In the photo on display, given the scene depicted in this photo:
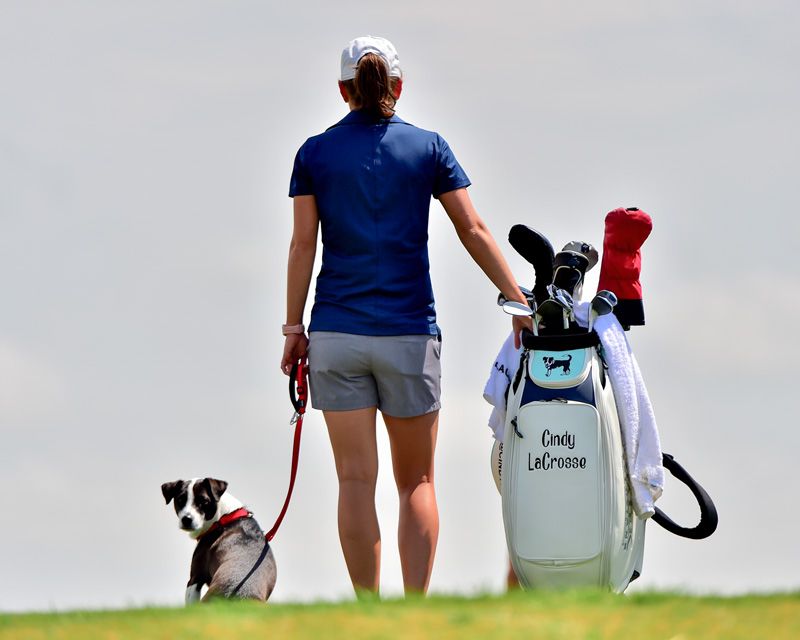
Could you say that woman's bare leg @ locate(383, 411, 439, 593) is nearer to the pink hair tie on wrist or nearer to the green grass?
the pink hair tie on wrist

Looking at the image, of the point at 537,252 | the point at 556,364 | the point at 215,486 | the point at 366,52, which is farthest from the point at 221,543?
the point at 366,52

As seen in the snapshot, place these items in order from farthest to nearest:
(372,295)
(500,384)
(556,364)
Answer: (500,384), (556,364), (372,295)

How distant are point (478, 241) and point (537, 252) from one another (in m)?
0.37

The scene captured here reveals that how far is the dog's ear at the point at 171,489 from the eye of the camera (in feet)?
24.1

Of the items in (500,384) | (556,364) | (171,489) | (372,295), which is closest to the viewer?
(372,295)

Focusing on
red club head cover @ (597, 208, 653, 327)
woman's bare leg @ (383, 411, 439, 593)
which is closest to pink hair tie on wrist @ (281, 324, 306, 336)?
woman's bare leg @ (383, 411, 439, 593)

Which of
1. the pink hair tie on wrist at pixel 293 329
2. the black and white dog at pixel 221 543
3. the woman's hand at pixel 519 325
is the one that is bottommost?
the black and white dog at pixel 221 543

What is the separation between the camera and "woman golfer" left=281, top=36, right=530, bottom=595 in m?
5.69

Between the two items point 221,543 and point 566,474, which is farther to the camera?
point 221,543

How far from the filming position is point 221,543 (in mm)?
7000

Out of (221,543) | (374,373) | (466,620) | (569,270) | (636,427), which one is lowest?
(466,620)

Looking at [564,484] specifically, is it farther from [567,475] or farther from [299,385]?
[299,385]

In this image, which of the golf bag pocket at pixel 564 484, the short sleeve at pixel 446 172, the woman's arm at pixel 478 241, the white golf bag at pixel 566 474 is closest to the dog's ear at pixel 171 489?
the white golf bag at pixel 566 474

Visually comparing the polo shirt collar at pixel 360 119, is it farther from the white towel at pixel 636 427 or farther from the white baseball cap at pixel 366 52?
the white towel at pixel 636 427
